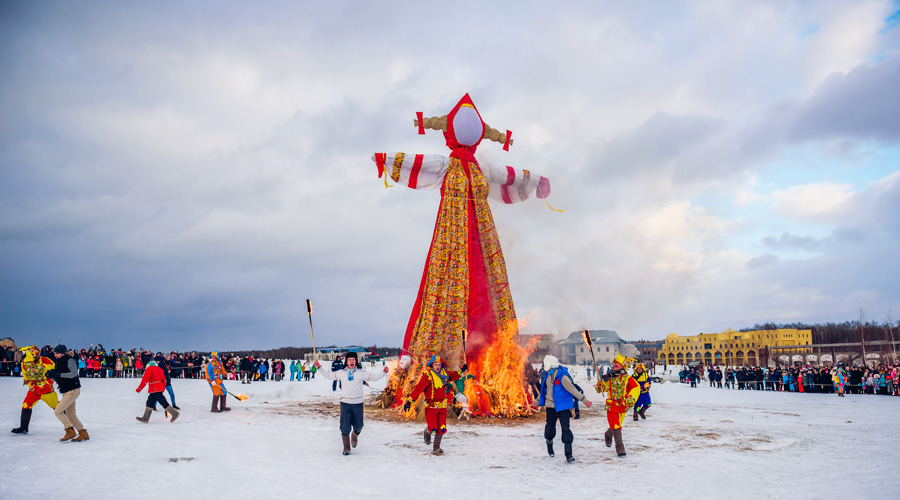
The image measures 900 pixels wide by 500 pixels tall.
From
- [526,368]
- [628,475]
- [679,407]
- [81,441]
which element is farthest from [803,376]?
[81,441]

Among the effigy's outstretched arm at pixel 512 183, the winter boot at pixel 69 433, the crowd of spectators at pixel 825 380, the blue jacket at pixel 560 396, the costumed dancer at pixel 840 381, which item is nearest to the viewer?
the blue jacket at pixel 560 396

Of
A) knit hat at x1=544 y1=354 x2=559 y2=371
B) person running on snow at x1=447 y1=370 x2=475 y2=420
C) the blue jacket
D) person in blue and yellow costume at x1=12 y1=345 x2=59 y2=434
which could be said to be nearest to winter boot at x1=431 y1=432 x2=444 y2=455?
the blue jacket

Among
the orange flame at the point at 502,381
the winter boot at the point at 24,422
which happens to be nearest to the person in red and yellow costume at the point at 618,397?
the orange flame at the point at 502,381

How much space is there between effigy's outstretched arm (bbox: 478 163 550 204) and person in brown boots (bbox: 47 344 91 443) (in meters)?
10.0

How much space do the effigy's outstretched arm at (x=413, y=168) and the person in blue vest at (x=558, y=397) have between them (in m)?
7.00

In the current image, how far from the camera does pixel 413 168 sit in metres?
13.9

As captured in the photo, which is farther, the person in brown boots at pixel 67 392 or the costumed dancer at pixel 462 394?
the costumed dancer at pixel 462 394

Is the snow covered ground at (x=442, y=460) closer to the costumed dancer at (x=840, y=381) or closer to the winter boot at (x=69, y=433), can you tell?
the winter boot at (x=69, y=433)

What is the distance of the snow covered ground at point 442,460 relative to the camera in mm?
6059

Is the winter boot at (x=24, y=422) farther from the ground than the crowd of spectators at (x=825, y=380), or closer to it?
farther from the ground

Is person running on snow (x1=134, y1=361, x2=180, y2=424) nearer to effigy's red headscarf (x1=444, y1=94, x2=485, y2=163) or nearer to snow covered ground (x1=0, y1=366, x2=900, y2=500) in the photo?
snow covered ground (x1=0, y1=366, x2=900, y2=500)

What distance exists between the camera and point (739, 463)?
763 cm

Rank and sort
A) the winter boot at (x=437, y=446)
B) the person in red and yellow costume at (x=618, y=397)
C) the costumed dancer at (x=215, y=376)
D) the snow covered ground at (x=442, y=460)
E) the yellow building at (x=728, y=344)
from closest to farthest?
the snow covered ground at (x=442, y=460) → the person in red and yellow costume at (x=618, y=397) → the winter boot at (x=437, y=446) → the costumed dancer at (x=215, y=376) → the yellow building at (x=728, y=344)

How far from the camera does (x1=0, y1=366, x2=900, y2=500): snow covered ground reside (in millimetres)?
6059
